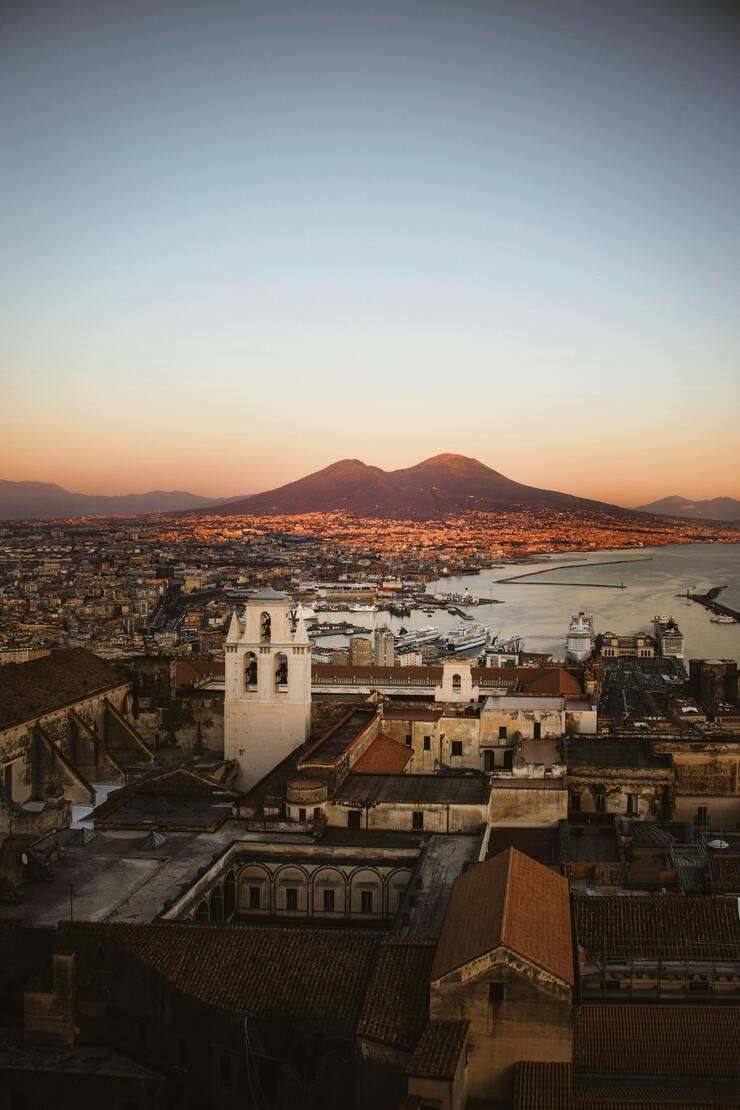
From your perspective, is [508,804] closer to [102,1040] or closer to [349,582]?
[102,1040]

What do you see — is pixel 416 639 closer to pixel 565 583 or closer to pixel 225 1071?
pixel 565 583

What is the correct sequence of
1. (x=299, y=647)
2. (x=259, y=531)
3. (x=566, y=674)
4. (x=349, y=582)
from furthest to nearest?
(x=259, y=531), (x=349, y=582), (x=566, y=674), (x=299, y=647)

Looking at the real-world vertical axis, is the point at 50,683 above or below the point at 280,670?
below

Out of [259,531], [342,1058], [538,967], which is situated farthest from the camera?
[259,531]

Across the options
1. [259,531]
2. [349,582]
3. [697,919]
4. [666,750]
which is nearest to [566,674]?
[666,750]

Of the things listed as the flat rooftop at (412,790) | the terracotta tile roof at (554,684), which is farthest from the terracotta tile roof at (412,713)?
the terracotta tile roof at (554,684)

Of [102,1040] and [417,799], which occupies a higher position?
[417,799]

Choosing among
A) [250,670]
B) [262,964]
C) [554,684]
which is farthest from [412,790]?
[554,684]

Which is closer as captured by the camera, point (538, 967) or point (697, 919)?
point (538, 967)
